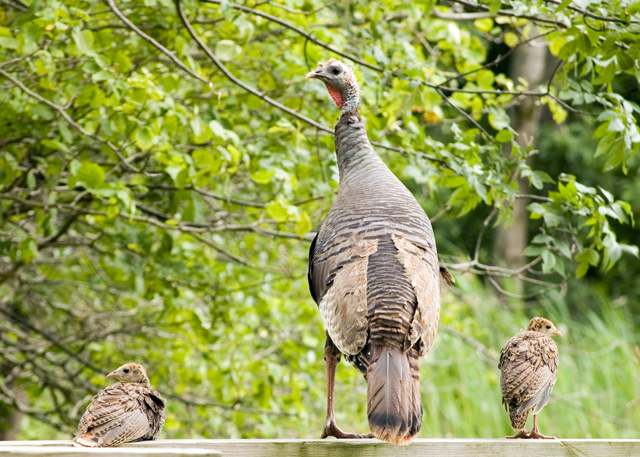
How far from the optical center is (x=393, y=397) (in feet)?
11.4

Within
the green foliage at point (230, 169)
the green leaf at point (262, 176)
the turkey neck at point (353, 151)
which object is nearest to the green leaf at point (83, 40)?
the green foliage at point (230, 169)

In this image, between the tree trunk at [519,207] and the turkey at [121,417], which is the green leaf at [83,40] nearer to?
the turkey at [121,417]

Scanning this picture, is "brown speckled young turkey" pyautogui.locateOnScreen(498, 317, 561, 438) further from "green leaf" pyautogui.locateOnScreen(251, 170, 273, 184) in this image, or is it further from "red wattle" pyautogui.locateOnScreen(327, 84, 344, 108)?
"green leaf" pyautogui.locateOnScreen(251, 170, 273, 184)

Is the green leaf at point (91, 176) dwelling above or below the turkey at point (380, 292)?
below

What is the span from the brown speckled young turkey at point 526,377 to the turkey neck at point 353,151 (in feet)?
2.93

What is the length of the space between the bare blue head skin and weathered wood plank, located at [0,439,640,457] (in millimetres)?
1667

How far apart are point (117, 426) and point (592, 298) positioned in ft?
52.8

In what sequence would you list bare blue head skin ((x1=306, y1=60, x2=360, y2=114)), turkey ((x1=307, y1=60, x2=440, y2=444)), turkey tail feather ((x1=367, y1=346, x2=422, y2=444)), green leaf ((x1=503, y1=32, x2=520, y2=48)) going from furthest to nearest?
green leaf ((x1=503, y1=32, x2=520, y2=48)) < bare blue head skin ((x1=306, y1=60, x2=360, y2=114)) < turkey ((x1=307, y1=60, x2=440, y2=444)) < turkey tail feather ((x1=367, y1=346, x2=422, y2=444))

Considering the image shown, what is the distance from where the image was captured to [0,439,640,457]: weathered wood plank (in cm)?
340

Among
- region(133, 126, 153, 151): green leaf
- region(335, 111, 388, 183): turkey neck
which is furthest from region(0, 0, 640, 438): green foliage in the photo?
region(335, 111, 388, 183): turkey neck

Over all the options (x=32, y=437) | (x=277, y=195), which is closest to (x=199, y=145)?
(x=277, y=195)

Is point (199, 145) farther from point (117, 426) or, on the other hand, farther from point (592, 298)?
point (592, 298)

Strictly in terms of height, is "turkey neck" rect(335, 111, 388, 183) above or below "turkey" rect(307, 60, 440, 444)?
below

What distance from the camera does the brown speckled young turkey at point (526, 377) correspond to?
442cm
